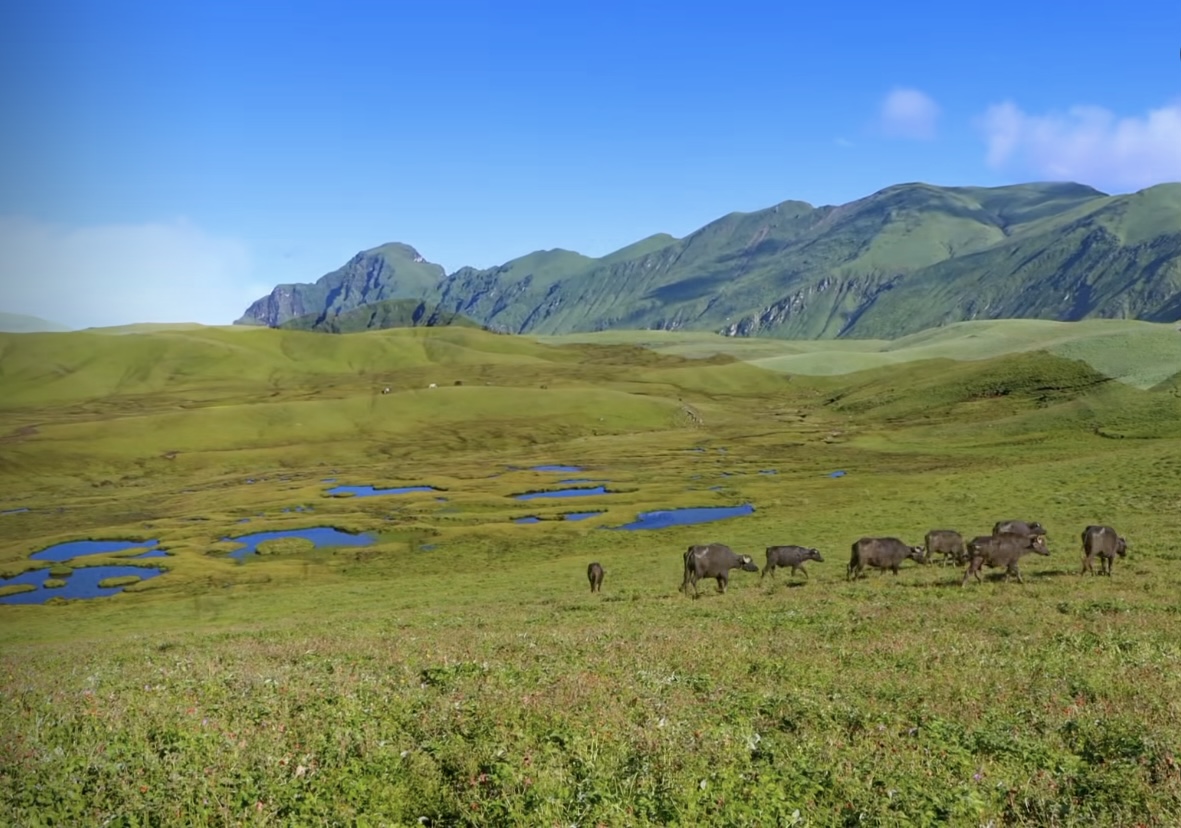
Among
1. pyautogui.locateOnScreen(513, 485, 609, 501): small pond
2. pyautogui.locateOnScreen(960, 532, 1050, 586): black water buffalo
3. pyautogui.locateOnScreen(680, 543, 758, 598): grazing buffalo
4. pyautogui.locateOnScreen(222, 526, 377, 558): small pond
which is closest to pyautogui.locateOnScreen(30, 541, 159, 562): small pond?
pyautogui.locateOnScreen(222, 526, 377, 558): small pond

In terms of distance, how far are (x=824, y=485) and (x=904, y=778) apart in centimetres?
9104

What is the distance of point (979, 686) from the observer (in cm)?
1501

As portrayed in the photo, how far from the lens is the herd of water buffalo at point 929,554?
106 feet

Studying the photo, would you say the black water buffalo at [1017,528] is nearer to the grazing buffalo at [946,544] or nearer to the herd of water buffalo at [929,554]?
the herd of water buffalo at [929,554]

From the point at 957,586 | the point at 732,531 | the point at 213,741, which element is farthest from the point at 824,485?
the point at 213,741

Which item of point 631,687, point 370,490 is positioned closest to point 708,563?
point 631,687

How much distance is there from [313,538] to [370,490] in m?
37.8

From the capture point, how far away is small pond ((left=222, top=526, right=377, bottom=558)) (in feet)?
269

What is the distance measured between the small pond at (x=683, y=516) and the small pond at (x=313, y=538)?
91.0 ft

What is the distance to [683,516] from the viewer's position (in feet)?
288

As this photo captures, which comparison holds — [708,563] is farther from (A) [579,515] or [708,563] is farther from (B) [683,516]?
(A) [579,515]

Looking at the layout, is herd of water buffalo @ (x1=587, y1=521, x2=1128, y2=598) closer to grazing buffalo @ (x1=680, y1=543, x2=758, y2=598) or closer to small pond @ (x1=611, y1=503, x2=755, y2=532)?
grazing buffalo @ (x1=680, y1=543, x2=758, y2=598)

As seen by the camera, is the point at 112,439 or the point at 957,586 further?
the point at 112,439

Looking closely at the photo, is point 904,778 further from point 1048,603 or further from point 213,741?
point 1048,603
